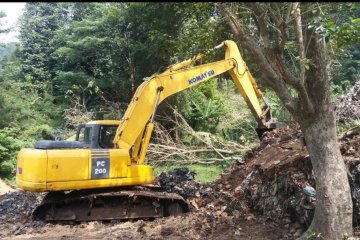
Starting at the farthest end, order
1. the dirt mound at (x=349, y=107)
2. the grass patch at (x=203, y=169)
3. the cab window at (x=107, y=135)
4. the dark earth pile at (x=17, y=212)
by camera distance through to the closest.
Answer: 1. the grass patch at (x=203, y=169)
2. the dirt mound at (x=349, y=107)
3. the cab window at (x=107, y=135)
4. the dark earth pile at (x=17, y=212)

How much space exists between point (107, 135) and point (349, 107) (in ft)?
16.4

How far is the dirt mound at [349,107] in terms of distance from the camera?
29.6 feet

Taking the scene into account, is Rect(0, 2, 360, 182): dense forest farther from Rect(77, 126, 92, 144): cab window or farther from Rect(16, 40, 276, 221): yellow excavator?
Rect(16, 40, 276, 221): yellow excavator

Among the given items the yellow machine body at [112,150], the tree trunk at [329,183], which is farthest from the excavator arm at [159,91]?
the tree trunk at [329,183]

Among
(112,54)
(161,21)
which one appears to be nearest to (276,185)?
(161,21)

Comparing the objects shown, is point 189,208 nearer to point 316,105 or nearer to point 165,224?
point 165,224

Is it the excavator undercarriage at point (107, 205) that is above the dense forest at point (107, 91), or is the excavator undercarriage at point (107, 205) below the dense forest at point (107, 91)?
below

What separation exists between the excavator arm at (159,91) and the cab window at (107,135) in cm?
33

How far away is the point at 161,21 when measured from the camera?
15547 millimetres

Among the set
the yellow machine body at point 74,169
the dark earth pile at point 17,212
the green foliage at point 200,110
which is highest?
the green foliage at point 200,110

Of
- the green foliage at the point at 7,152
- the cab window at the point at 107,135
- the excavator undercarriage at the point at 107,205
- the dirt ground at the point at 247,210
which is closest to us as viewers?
the dirt ground at the point at 247,210

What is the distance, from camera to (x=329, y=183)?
5742mm

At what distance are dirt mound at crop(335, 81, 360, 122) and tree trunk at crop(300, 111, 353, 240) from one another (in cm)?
337

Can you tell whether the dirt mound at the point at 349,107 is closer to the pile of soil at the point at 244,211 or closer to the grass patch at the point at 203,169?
the pile of soil at the point at 244,211
